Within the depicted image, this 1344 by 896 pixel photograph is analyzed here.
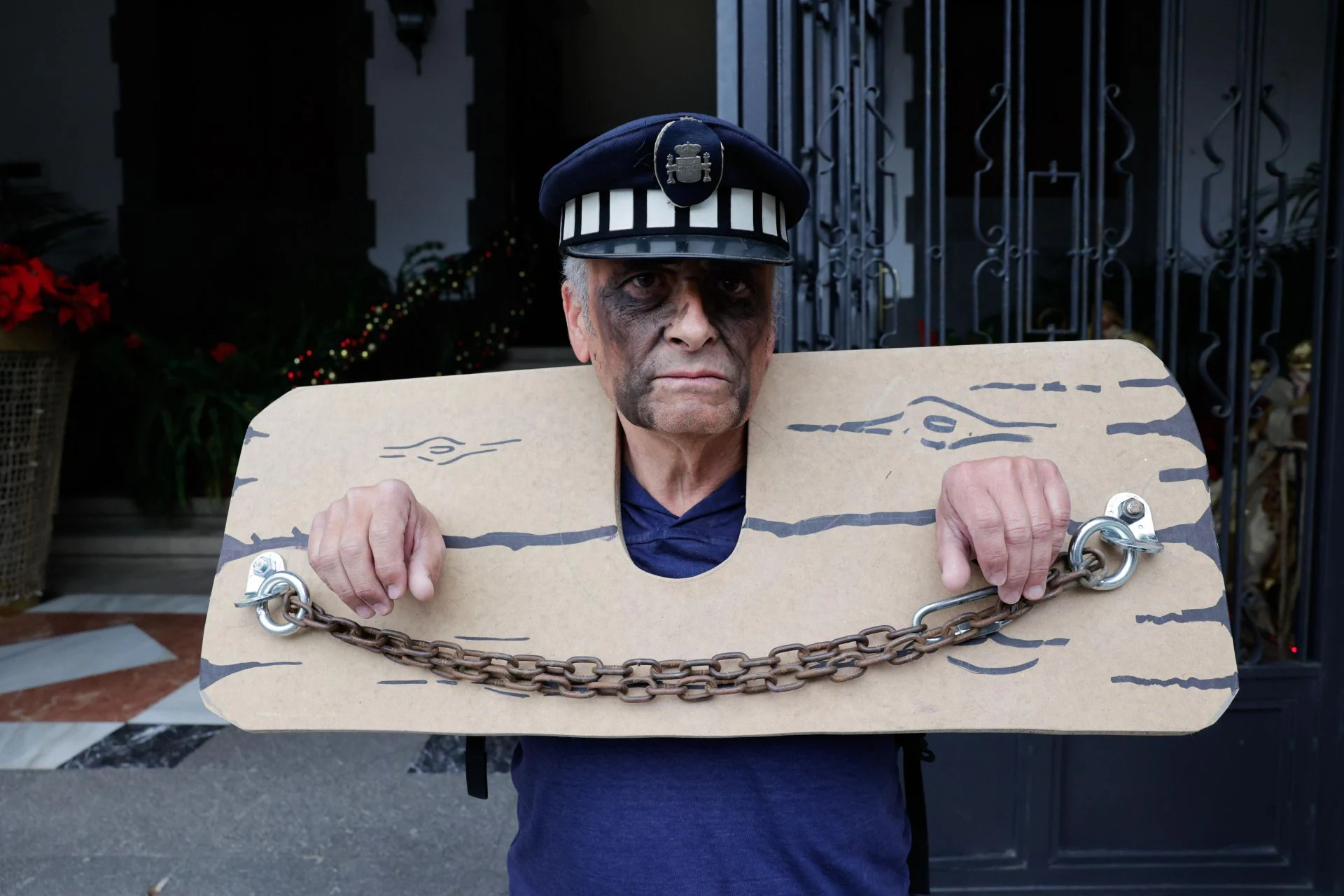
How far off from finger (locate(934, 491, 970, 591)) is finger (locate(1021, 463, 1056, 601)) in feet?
0.22

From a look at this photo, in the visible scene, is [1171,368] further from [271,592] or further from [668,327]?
[271,592]

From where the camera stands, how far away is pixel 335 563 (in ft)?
3.60

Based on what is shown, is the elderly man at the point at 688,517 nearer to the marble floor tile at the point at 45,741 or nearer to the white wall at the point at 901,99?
the marble floor tile at the point at 45,741

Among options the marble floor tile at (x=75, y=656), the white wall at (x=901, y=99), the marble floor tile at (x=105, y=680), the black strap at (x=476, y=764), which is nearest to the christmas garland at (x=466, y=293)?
the marble floor tile at (x=105, y=680)

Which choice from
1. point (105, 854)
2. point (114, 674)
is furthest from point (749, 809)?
point (114, 674)

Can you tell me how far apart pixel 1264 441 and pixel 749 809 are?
2.47m

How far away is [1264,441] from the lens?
294 cm

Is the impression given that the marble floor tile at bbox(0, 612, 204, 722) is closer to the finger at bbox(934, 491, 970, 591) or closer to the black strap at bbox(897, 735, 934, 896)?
the black strap at bbox(897, 735, 934, 896)

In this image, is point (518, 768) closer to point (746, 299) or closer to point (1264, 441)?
point (746, 299)

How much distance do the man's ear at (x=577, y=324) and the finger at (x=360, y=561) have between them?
0.34 m

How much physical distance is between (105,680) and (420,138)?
4.93 m

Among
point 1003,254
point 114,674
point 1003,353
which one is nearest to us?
point 1003,353

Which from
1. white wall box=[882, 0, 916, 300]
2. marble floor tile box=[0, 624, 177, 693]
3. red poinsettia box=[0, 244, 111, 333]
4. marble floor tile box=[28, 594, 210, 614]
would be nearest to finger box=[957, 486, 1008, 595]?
marble floor tile box=[0, 624, 177, 693]

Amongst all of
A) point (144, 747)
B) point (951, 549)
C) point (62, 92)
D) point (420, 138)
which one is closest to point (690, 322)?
point (951, 549)
